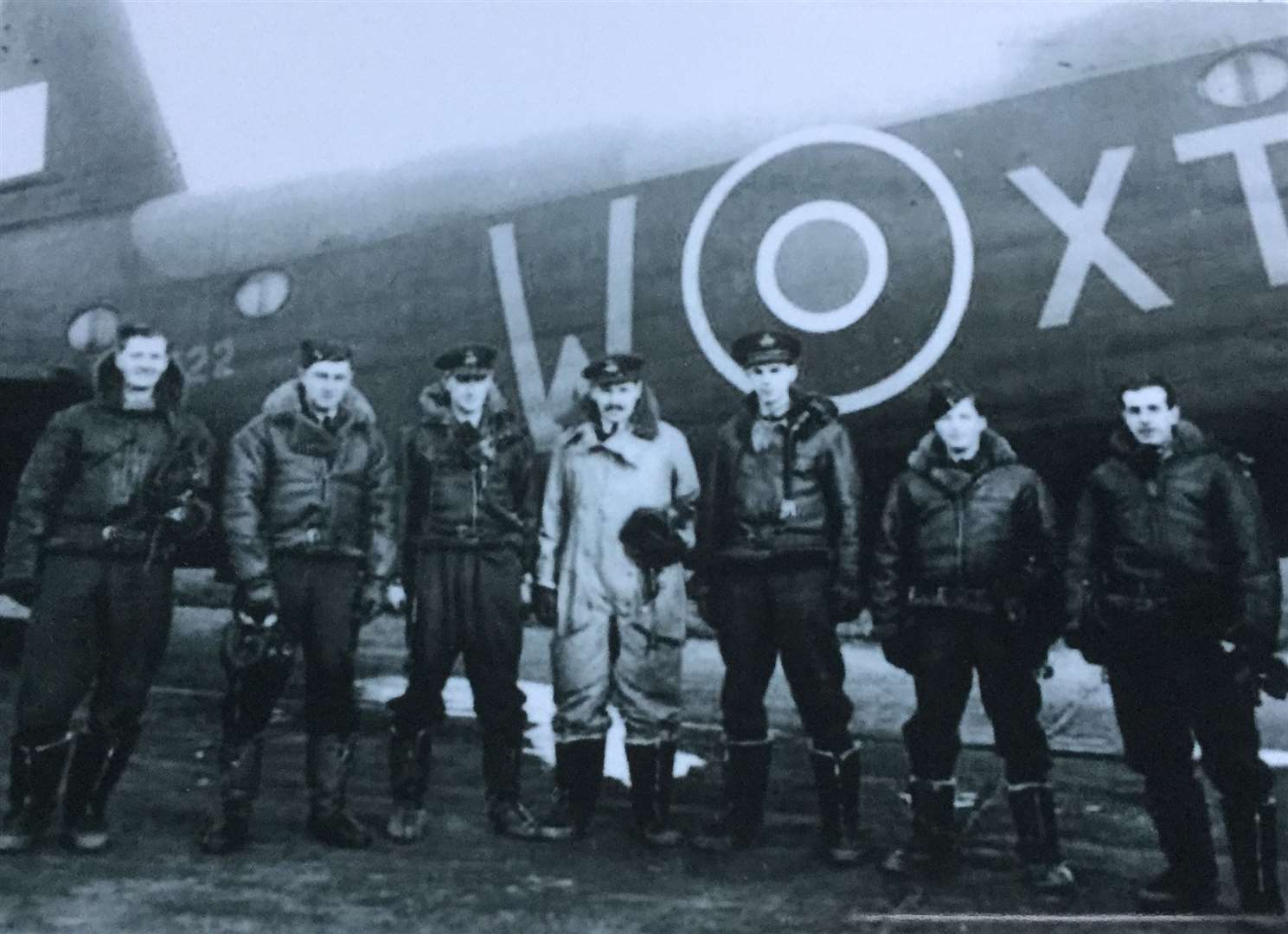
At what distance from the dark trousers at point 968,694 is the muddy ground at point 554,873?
324mm

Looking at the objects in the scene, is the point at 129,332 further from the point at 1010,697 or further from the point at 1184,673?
the point at 1184,673

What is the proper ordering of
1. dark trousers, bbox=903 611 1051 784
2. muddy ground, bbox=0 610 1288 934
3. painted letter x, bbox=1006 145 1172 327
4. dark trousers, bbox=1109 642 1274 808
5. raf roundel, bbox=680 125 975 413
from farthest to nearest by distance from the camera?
raf roundel, bbox=680 125 975 413, painted letter x, bbox=1006 145 1172 327, dark trousers, bbox=903 611 1051 784, dark trousers, bbox=1109 642 1274 808, muddy ground, bbox=0 610 1288 934

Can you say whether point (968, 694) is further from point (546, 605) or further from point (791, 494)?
point (546, 605)

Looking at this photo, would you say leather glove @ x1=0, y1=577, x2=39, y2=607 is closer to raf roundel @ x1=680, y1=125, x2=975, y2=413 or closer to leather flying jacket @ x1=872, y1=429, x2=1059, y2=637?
leather flying jacket @ x1=872, y1=429, x2=1059, y2=637

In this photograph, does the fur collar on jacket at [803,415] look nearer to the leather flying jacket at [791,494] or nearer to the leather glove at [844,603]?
the leather flying jacket at [791,494]

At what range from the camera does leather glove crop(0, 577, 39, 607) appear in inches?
132

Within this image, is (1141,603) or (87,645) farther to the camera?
(87,645)

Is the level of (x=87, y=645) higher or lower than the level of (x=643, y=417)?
lower

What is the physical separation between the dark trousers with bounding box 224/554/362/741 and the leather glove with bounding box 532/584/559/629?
0.57 metres

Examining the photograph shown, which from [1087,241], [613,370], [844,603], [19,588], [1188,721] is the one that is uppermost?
[1087,241]

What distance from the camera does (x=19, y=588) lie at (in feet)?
11.1

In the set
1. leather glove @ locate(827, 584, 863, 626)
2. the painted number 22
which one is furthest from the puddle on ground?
the painted number 22

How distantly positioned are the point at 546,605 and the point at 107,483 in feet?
4.51

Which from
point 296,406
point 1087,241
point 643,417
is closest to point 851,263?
point 1087,241
